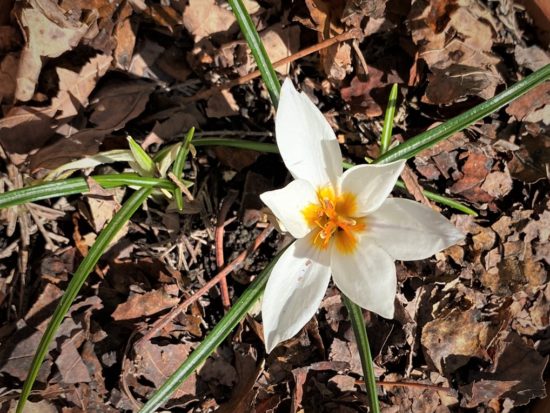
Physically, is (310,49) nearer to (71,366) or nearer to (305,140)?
(305,140)

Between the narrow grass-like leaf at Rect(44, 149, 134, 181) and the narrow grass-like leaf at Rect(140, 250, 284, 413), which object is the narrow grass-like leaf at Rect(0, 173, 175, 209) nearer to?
the narrow grass-like leaf at Rect(44, 149, 134, 181)

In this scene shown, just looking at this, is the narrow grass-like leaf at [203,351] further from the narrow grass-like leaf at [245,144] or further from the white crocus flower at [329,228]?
the narrow grass-like leaf at [245,144]

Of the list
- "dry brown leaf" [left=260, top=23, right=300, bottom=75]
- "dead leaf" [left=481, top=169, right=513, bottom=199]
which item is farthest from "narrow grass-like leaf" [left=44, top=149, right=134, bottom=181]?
"dead leaf" [left=481, top=169, right=513, bottom=199]

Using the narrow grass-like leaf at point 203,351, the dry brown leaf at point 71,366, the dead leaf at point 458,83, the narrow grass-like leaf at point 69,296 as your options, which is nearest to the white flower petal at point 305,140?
the narrow grass-like leaf at point 203,351

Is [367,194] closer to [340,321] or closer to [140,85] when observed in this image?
[340,321]

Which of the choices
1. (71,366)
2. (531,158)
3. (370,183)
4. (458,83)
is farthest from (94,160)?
(531,158)
